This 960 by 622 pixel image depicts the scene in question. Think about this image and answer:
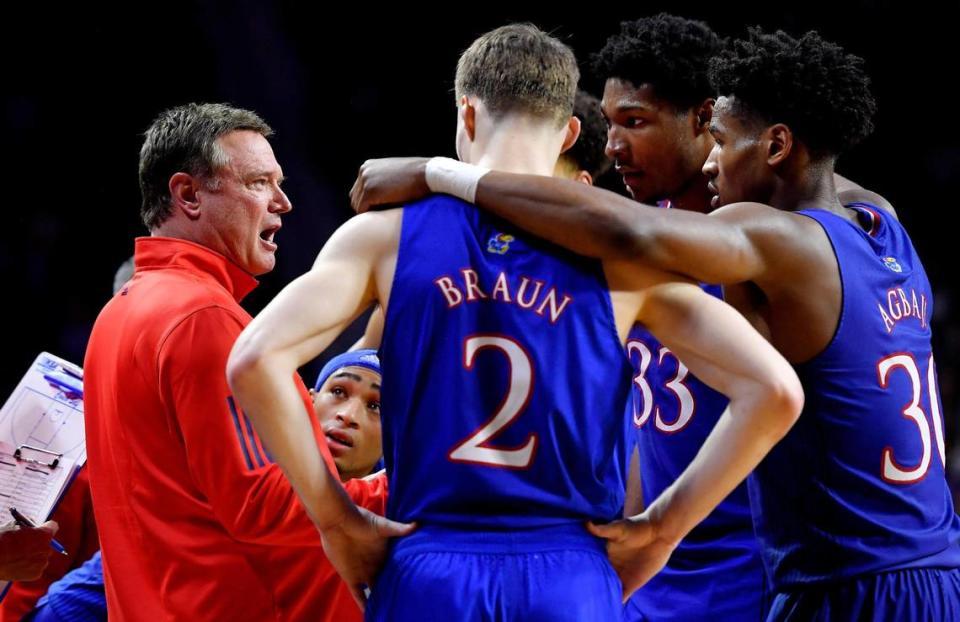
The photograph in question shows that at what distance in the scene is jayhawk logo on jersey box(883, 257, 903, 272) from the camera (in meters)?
3.12

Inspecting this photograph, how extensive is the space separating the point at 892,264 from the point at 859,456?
1.88ft

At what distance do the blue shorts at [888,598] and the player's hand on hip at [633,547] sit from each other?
0.65 m

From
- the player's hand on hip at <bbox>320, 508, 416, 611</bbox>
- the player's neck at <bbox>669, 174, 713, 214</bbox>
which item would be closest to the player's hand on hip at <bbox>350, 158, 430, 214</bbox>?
the player's hand on hip at <bbox>320, 508, 416, 611</bbox>

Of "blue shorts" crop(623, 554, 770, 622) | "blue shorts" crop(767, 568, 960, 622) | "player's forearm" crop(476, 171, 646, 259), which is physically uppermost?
"player's forearm" crop(476, 171, 646, 259)

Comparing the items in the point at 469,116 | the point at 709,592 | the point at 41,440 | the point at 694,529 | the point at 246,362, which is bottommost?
the point at 709,592

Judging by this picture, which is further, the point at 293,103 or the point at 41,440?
the point at 293,103

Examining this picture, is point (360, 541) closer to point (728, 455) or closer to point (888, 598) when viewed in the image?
point (728, 455)

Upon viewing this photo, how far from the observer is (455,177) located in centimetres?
253

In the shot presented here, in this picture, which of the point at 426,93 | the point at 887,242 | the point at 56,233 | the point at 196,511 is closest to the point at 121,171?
the point at 56,233

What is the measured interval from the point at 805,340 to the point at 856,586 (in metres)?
0.68

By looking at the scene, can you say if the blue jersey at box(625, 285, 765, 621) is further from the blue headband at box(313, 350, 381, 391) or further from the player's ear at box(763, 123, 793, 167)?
the blue headband at box(313, 350, 381, 391)

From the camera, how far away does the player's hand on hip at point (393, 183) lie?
2.58m

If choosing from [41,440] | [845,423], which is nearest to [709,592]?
[845,423]

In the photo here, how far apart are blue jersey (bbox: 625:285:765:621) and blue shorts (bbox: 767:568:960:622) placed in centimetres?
34
